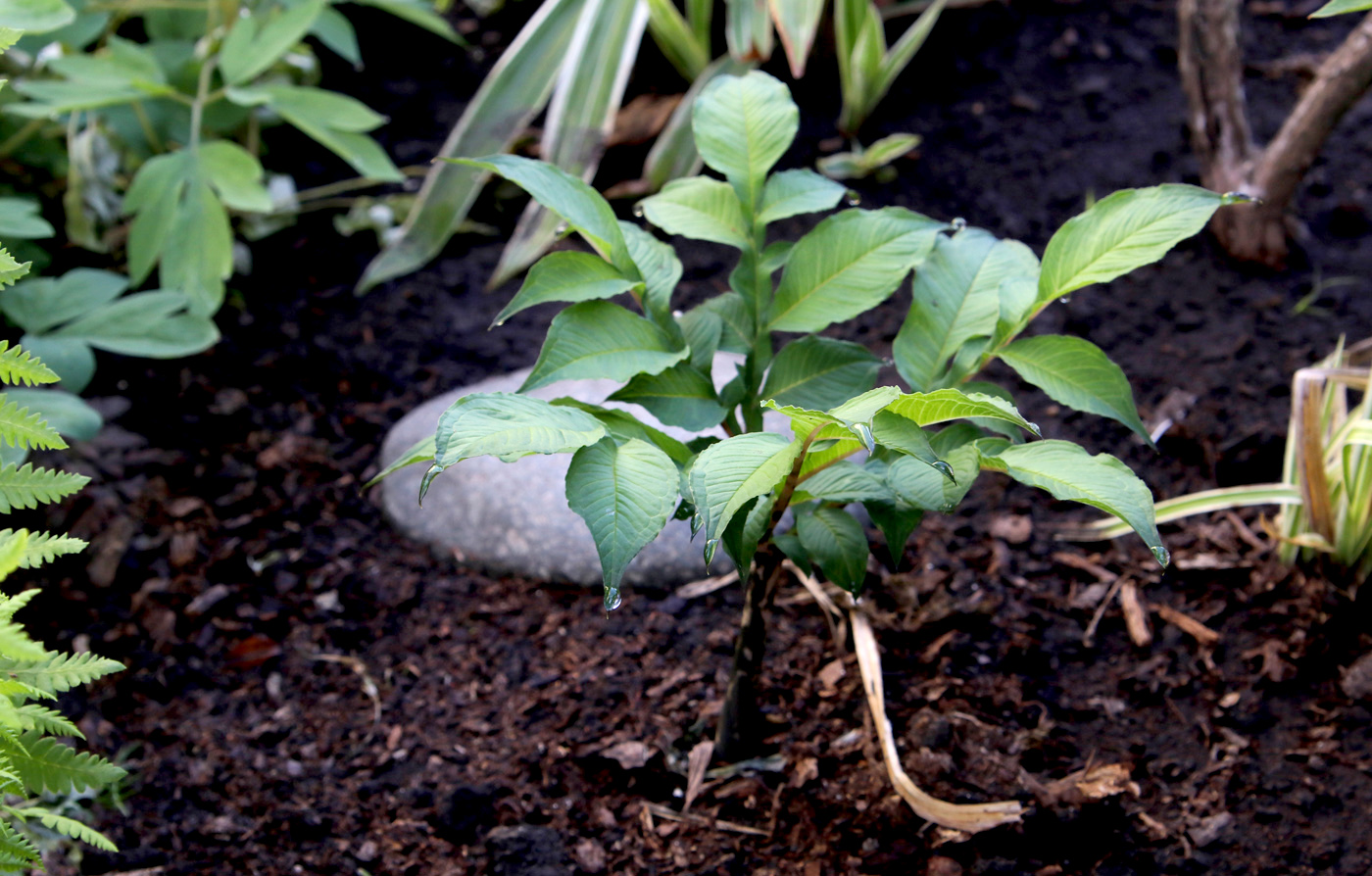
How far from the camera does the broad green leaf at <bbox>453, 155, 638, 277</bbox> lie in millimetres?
1031

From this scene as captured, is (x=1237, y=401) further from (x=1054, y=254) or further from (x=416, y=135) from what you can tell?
(x=416, y=135)

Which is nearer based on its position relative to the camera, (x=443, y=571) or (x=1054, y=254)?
(x=1054, y=254)

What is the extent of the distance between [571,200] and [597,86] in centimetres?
154

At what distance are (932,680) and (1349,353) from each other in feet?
3.32

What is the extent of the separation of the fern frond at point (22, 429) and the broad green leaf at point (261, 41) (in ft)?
4.19

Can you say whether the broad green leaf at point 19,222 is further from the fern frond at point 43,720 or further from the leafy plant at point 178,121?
the fern frond at point 43,720

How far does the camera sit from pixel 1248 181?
217 centimetres

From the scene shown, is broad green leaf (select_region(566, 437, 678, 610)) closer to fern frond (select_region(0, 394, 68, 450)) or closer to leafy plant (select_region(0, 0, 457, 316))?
fern frond (select_region(0, 394, 68, 450))

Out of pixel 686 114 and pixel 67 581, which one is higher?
pixel 686 114

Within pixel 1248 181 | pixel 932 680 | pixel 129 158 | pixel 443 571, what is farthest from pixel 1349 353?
pixel 129 158

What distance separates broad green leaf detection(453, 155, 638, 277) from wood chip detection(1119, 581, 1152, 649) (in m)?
1.08

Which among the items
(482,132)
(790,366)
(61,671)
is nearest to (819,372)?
(790,366)

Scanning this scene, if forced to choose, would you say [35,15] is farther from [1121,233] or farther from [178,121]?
[1121,233]

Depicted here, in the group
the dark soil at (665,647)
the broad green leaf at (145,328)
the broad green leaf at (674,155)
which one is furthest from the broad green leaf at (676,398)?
the broad green leaf at (674,155)
